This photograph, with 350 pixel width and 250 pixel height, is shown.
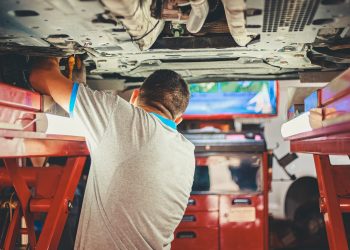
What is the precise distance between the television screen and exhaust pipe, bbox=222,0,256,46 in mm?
2547

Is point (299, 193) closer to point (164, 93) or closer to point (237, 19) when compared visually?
point (164, 93)

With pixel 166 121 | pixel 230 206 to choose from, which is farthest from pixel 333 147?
pixel 230 206

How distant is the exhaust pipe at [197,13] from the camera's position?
1.48 m

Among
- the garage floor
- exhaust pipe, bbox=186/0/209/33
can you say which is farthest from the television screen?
exhaust pipe, bbox=186/0/209/33

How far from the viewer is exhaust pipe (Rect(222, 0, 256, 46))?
4.76 ft

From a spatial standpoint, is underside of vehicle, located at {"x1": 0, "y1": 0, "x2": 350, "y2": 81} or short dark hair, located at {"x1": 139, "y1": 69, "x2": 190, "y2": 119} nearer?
underside of vehicle, located at {"x1": 0, "y1": 0, "x2": 350, "y2": 81}

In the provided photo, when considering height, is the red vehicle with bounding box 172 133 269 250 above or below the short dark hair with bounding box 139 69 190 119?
below

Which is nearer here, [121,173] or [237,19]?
[237,19]

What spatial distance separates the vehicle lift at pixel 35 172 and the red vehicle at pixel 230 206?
209cm

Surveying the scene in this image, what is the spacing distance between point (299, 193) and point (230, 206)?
1.68 meters

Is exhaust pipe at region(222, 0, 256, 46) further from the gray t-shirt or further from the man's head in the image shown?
the gray t-shirt

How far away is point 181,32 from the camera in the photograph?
84.5 inches

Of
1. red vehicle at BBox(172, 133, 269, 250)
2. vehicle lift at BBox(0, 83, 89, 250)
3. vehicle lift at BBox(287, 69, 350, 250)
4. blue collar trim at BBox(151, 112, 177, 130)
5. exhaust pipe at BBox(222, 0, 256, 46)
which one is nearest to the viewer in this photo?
vehicle lift at BBox(287, 69, 350, 250)

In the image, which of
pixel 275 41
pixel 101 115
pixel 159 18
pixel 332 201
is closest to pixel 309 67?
pixel 275 41
